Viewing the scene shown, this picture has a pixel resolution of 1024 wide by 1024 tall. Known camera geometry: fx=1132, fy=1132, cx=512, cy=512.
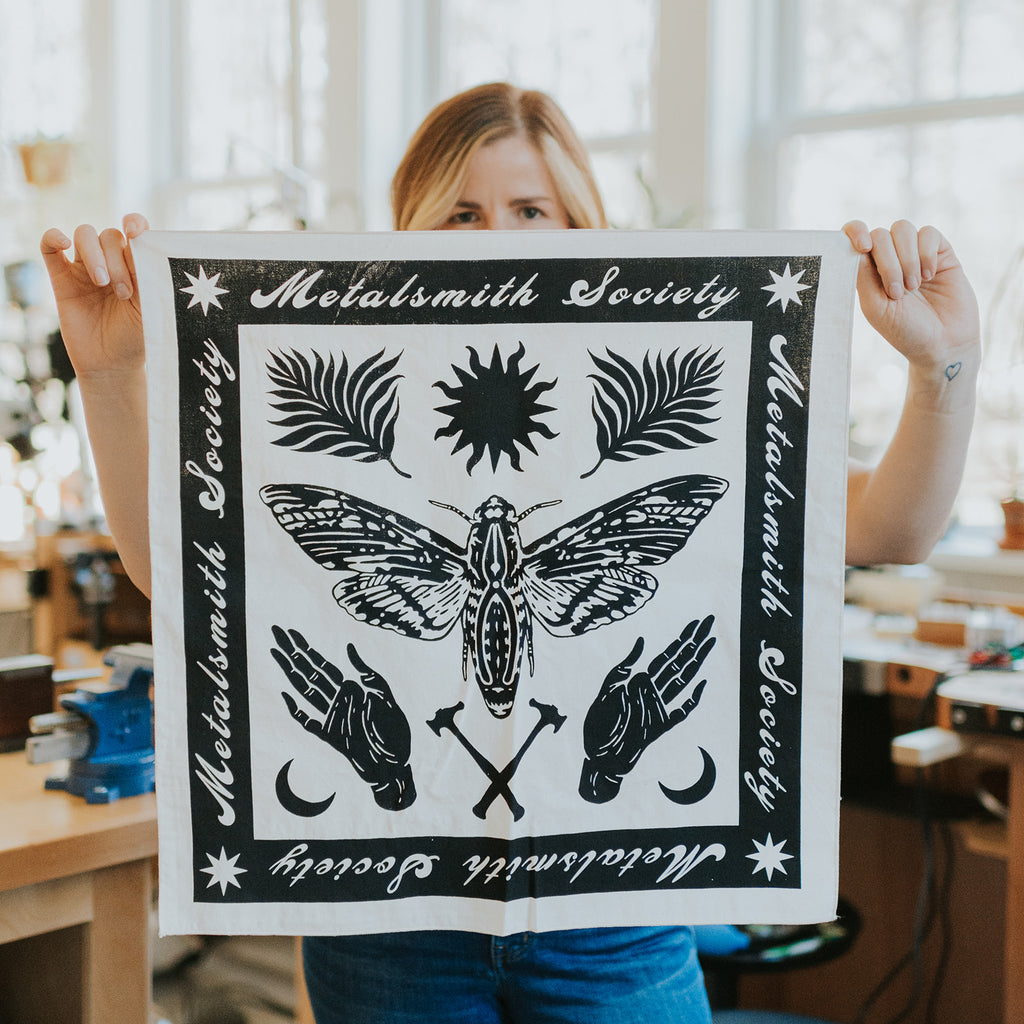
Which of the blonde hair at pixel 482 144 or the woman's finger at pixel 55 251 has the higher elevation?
the blonde hair at pixel 482 144

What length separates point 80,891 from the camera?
1.42m

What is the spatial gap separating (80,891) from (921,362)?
1.17 metres

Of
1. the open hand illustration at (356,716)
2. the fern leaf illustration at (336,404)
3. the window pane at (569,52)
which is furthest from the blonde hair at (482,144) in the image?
the window pane at (569,52)

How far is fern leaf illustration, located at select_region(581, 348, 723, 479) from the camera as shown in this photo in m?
1.16

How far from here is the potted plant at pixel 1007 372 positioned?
2955mm

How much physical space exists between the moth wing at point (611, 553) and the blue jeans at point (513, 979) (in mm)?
316

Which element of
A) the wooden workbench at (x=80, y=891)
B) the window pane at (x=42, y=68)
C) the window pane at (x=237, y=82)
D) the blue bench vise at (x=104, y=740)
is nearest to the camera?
the wooden workbench at (x=80, y=891)

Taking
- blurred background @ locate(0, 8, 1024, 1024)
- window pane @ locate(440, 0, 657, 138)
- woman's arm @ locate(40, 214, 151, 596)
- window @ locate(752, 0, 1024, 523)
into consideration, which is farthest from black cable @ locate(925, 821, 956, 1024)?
window pane @ locate(440, 0, 657, 138)

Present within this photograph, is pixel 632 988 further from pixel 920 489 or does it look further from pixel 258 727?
pixel 920 489

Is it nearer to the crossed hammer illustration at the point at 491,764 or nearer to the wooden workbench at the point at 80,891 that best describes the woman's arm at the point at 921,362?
the crossed hammer illustration at the point at 491,764

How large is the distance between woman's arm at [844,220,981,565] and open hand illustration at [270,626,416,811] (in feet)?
1.88

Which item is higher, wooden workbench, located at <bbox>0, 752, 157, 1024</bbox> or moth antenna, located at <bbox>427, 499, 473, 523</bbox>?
moth antenna, located at <bbox>427, 499, 473, 523</bbox>

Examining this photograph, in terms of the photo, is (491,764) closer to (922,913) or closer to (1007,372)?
(922,913)

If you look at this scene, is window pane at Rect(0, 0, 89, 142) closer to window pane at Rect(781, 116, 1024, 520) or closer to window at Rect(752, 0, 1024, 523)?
window at Rect(752, 0, 1024, 523)
